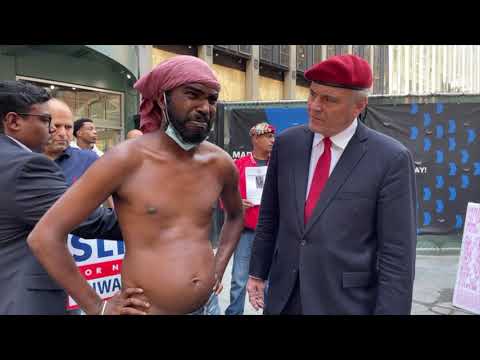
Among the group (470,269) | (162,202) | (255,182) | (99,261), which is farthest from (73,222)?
(470,269)

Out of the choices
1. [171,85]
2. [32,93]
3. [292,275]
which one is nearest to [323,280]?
[292,275]

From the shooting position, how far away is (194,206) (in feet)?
6.48

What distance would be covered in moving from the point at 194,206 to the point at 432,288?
5.39 metres

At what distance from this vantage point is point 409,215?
2018mm

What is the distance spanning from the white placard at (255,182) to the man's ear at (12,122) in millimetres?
2766

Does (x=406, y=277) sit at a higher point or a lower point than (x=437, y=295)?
higher

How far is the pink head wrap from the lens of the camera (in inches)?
74.9

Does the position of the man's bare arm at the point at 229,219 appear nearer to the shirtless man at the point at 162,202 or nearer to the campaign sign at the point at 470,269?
the shirtless man at the point at 162,202

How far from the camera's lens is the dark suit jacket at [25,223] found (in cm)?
199

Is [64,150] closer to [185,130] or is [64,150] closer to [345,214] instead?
[185,130]

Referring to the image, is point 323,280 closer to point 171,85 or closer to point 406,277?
point 406,277

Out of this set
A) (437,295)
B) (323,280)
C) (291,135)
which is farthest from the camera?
(437,295)

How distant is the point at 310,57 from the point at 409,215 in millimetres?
23587

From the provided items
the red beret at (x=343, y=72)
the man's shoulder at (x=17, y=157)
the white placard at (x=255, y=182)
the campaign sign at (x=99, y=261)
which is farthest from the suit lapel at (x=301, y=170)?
the white placard at (x=255, y=182)
